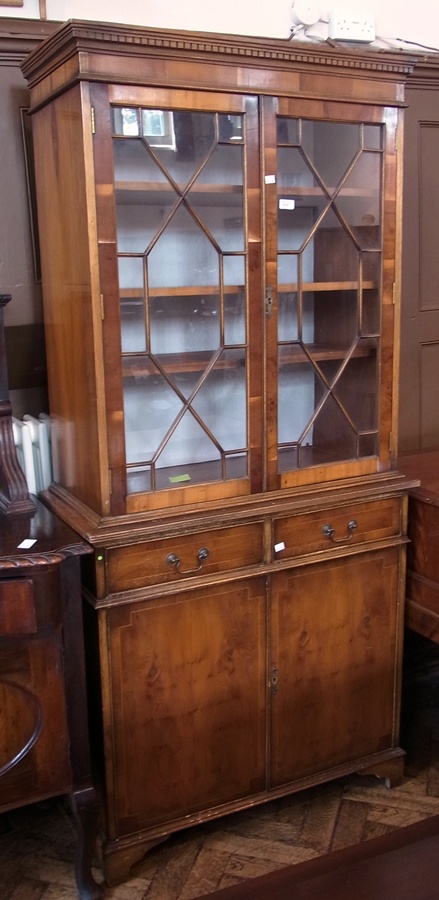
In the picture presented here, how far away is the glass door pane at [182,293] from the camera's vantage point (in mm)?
1644

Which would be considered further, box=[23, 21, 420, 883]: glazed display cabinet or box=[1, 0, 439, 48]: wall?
box=[1, 0, 439, 48]: wall

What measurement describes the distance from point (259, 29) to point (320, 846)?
1924mm

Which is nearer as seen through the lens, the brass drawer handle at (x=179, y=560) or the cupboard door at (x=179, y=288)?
the cupboard door at (x=179, y=288)

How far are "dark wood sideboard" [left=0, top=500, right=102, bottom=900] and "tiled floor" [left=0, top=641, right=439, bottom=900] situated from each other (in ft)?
0.46

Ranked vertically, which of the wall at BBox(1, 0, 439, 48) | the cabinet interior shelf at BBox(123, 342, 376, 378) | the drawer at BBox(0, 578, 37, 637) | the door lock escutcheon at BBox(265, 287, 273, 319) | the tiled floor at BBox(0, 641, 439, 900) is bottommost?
the tiled floor at BBox(0, 641, 439, 900)

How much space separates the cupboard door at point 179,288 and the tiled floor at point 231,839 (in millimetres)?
809

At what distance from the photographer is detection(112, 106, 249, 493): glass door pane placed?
5.39ft

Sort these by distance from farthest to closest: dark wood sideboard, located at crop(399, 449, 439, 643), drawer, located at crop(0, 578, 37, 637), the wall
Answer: dark wood sideboard, located at crop(399, 449, 439, 643) < the wall < drawer, located at crop(0, 578, 37, 637)

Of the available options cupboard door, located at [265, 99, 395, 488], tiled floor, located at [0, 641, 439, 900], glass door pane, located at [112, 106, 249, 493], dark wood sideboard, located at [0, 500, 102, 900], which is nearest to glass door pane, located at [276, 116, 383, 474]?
cupboard door, located at [265, 99, 395, 488]

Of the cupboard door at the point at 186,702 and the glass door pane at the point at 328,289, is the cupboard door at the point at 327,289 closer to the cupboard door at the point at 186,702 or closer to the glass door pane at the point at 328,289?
the glass door pane at the point at 328,289

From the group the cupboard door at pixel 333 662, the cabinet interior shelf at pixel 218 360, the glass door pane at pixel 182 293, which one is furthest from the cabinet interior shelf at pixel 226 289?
the cupboard door at pixel 333 662

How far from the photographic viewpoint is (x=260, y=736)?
6.36ft

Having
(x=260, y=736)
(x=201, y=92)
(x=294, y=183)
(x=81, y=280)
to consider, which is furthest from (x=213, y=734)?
(x=201, y=92)

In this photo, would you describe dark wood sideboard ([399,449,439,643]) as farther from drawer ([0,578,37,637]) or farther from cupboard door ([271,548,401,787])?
drawer ([0,578,37,637])
